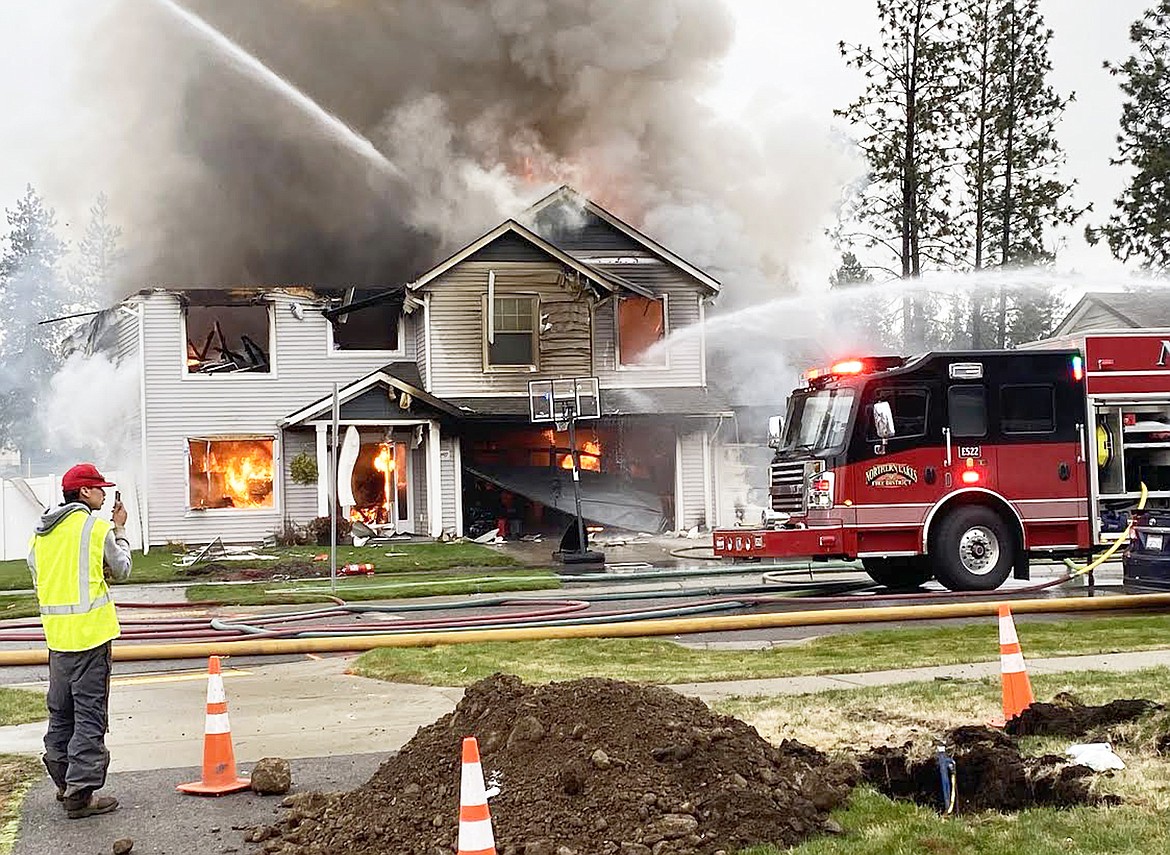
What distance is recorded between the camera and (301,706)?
967 cm

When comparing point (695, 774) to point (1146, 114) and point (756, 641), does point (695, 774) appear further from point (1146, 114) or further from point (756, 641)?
point (1146, 114)

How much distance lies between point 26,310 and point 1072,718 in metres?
67.9

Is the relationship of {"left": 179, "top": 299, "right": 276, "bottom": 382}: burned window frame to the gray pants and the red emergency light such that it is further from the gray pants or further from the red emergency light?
the gray pants

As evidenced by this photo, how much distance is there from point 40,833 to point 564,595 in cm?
1114

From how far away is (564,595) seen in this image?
57.0 feet

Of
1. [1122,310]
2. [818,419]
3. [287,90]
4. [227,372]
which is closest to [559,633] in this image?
[818,419]

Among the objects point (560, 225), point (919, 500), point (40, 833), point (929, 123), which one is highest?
point (929, 123)

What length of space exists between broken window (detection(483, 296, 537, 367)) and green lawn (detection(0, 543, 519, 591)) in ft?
14.2

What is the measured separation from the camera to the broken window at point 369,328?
29672 mm

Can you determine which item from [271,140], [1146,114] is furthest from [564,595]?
[1146,114]

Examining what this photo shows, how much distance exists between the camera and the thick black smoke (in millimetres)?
35969

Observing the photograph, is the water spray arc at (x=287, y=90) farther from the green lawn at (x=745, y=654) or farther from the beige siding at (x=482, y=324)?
the green lawn at (x=745, y=654)

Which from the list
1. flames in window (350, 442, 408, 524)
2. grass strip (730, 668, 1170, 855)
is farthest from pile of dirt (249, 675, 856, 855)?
flames in window (350, 442, 408, 524)

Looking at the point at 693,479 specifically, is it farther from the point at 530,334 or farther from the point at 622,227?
the point at 622,227
